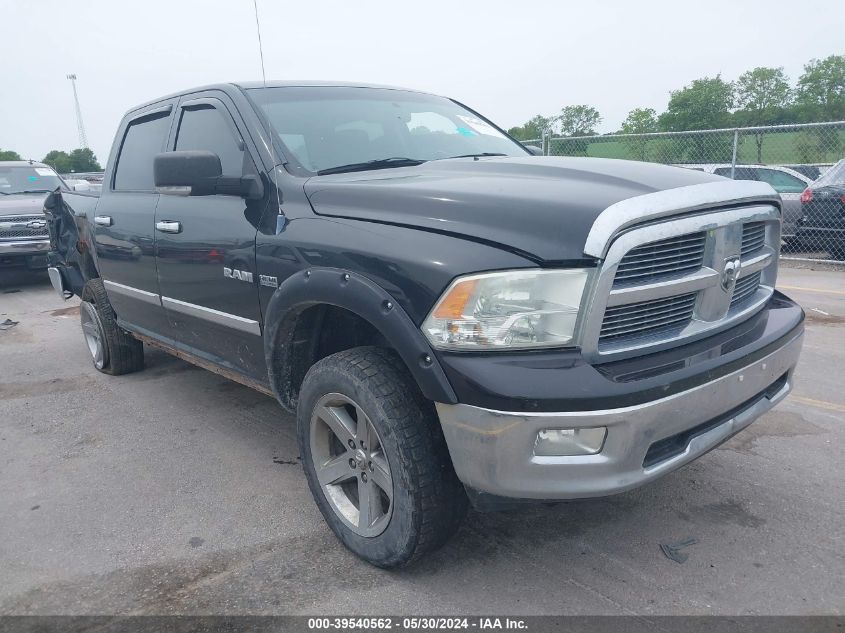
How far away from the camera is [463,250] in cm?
218

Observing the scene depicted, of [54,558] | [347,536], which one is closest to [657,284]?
[347,536]

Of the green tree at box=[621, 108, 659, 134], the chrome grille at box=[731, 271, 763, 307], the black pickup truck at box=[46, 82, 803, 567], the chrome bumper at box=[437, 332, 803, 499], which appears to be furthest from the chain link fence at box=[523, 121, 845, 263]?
the green tree at box=[621, 108, 659, 134]

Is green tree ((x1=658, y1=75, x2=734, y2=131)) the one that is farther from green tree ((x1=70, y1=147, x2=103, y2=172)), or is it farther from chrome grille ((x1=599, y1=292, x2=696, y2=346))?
chrome grille ((x1=599, y1=292, x2=696, y2=346))

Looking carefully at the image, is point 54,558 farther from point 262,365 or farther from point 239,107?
point 239,107

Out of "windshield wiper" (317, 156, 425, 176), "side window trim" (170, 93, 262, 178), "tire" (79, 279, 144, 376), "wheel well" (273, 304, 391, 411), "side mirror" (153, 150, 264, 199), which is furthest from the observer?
"tire" (79, 279, 144, 376)

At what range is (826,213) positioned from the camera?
9.64 metres

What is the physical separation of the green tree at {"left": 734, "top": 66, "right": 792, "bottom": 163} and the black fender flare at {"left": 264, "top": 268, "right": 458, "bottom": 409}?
43.4 meters

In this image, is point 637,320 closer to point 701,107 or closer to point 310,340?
point 310,340

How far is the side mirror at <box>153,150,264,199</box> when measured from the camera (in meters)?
3.00

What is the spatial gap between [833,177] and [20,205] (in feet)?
38.2

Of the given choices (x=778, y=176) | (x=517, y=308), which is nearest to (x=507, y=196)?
(x=517, y=308)

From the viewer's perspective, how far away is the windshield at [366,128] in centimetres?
325

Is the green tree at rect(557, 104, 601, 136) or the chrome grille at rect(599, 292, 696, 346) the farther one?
the green tree at rect(557, 104, 601, 136)

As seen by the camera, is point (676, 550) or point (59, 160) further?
point (59, 160)
